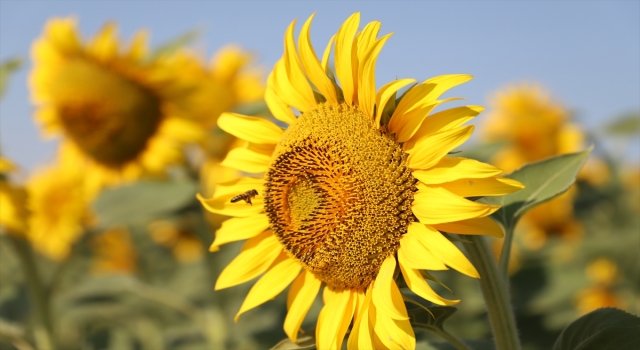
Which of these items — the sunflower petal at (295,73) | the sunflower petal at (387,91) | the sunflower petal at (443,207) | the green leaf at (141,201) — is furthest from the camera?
the green leaf at (141,201)

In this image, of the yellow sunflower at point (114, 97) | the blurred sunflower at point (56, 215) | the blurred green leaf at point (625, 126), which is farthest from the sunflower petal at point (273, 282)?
the blurred green leaf at point (625, 126)

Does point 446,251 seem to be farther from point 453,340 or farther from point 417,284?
point 453,340

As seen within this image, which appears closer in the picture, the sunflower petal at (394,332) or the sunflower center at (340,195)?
the sunflower petal at (394,332)

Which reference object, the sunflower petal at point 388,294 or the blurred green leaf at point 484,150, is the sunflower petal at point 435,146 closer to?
the sunflower petal at point 388,294

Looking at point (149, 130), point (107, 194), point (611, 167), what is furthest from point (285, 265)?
point (611, 167)

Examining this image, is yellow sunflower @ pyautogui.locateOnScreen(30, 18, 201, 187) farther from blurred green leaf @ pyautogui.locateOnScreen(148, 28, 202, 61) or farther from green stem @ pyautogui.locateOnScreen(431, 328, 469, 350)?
green stem @ pyautogui.locateOnScreen(431, 328, 469, 350)

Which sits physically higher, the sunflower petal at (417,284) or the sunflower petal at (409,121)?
the sunflower petal at (409,121)

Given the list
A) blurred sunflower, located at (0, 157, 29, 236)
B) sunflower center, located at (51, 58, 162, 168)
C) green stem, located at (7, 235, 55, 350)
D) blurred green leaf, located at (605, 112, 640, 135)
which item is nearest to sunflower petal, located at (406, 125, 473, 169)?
blurred sunflower, located at (0, 157, 29, 236)
